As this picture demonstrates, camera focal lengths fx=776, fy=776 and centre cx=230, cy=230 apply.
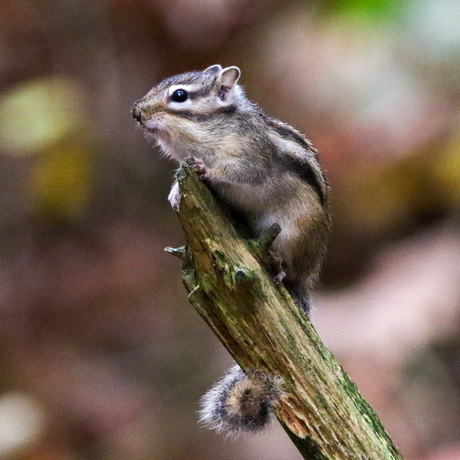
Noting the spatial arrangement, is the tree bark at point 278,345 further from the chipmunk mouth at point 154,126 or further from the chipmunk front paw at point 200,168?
the chipmunk mouth at point 154,126

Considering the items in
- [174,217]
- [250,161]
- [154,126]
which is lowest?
[250,161]

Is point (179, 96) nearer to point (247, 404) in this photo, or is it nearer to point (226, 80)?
point (226, 80)

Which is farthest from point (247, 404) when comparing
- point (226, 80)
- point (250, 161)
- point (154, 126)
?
point (226, 80)

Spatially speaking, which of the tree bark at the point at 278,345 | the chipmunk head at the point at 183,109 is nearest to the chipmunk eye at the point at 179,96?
the chipmunk head at the point at 183,109

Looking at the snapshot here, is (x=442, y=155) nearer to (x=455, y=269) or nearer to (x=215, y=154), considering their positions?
(x=455, y=269)

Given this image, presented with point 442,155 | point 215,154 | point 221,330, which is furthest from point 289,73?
point 221,330

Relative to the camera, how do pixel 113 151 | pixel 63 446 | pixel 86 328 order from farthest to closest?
pixel 113 151, pixel 86 328, pixel 63 446
